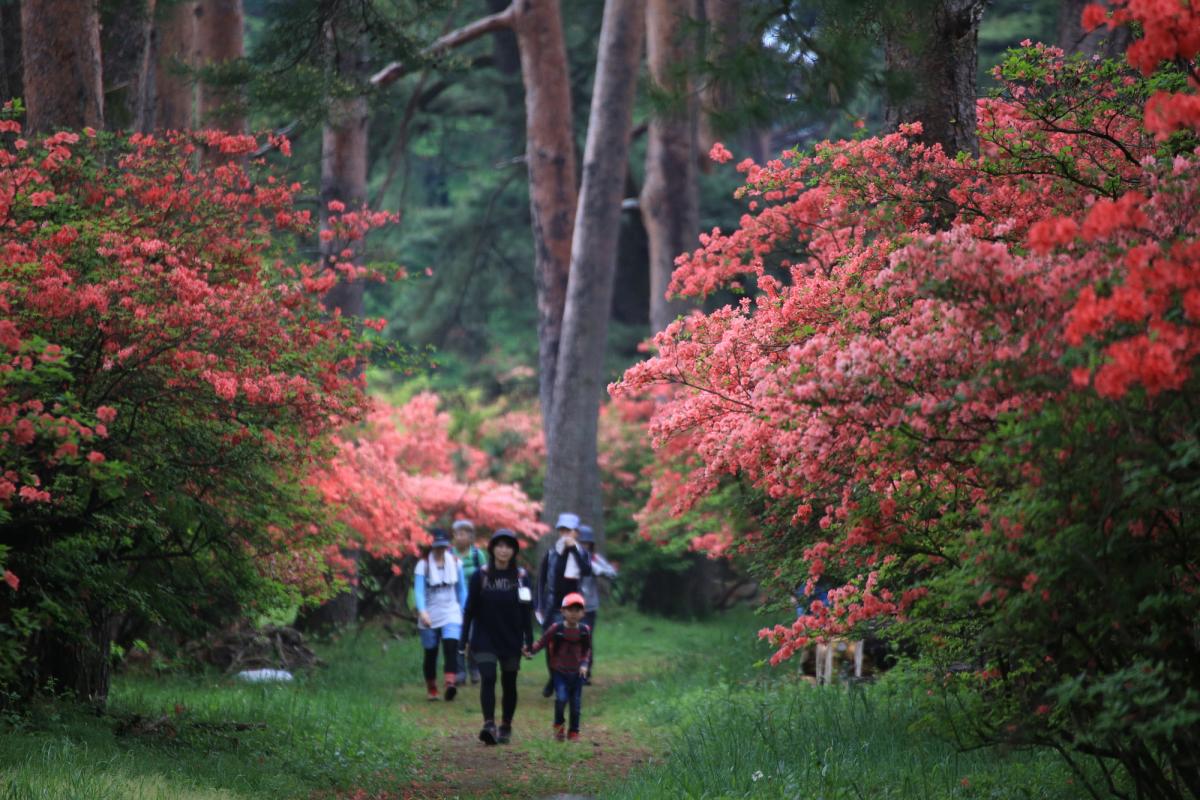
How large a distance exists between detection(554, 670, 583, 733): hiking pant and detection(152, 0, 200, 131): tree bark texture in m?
7.97

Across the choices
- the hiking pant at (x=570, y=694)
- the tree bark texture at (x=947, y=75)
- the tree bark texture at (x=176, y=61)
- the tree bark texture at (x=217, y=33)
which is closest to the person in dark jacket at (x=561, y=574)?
the hiking pant at (x=570, y=694)

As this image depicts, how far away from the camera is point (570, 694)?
11.0 meters

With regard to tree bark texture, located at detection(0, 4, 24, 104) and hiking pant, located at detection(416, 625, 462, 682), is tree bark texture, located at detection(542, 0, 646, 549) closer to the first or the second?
hiking pant, located at detection(416, 625, 462, 682)

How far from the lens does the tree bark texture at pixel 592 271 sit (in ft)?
66.1

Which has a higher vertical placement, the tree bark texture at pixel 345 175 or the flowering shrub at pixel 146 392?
the tree bark texture at pixel 345 175

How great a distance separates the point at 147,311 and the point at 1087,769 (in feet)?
18.9

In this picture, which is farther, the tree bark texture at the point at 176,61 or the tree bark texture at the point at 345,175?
the tree bark texture at the point at 345,175

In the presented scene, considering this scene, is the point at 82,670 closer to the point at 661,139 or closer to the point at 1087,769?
the point at 1087,769

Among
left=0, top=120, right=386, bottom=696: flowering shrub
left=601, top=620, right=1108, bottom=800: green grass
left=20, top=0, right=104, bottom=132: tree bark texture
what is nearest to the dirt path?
left=601, top=620, right=1108, bottom=800: green grass

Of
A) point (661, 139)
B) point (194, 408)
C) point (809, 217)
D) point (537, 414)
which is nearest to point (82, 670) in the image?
point (194, 408)

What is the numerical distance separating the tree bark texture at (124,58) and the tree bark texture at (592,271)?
793 centimetres

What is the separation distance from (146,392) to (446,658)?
19.2ft

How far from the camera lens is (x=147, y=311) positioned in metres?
7.97

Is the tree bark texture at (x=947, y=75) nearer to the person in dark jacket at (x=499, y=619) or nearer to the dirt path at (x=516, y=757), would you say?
the person in dark jacket at (x=499, y=619)
